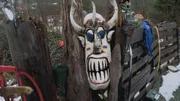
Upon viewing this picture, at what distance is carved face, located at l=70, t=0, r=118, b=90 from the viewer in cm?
201

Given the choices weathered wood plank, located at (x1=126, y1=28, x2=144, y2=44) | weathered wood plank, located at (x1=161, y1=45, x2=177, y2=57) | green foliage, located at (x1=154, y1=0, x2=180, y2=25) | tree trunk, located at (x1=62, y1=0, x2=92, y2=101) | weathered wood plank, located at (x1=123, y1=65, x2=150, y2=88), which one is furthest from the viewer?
green foliage, located at (x1=154, y1=0, x2=180, y2=25)

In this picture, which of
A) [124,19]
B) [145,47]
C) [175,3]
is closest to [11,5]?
[124,19]

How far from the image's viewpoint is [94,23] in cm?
209

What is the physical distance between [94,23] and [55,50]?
2.44m

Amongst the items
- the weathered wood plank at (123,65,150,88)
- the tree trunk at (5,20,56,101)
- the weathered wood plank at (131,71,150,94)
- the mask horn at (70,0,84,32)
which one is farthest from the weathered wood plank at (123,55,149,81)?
the tree trunk at (5,20,56,101)

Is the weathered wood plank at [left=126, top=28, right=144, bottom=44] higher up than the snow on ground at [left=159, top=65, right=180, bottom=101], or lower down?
higher up

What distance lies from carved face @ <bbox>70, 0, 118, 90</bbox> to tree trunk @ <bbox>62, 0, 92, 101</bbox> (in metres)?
0.11

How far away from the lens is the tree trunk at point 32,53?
5.83 ft

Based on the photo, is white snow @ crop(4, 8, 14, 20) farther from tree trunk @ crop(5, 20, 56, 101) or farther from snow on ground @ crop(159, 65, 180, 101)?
snow on ground @ crop(159, 65, 180, 101)

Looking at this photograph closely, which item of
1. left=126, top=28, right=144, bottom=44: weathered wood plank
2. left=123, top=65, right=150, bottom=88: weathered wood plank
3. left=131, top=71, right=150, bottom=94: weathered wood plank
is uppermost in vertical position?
Result: left=126, top=28, right=144, bottom=44: weathered wood plank

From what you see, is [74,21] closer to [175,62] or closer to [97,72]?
[97,72]

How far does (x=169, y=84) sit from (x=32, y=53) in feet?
12.3

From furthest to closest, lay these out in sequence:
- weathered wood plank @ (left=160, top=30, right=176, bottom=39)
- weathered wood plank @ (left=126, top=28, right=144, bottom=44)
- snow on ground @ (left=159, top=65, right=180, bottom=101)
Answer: weathered wood plank @ (left=160, top=30, right=176, bottom=39), snow on ground @ (left=159, top=65, right=180, bottom=101), weathered wood plank @ (left=126, top=28, right=144, bottom=44)

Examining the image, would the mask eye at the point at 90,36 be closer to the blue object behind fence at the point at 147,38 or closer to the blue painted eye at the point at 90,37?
the blue painted eye at the point at 90,37
